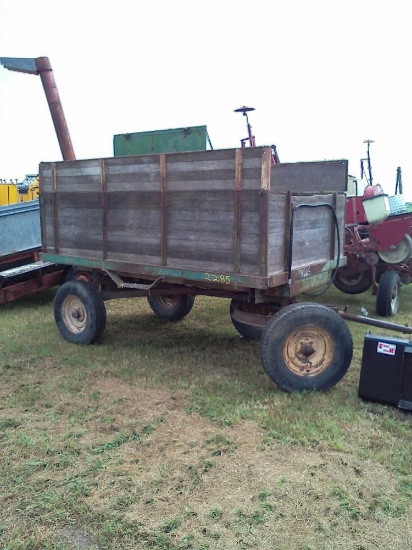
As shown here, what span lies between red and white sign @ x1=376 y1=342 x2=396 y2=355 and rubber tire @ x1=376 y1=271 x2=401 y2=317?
143 inches

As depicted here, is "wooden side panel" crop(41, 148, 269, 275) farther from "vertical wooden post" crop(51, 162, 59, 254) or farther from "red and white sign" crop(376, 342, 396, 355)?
"red and white sign" crop(376, 342, 396, 355)

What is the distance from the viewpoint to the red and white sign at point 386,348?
389 cm

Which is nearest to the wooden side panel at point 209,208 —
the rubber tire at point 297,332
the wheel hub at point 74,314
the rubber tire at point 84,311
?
the rubber tire at point 297,332

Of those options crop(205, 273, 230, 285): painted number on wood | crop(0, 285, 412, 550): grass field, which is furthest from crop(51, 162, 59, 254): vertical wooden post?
crop(205, 273, 230, 285): painted number on wood

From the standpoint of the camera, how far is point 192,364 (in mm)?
5082

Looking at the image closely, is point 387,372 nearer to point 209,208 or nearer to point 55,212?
point 209,208

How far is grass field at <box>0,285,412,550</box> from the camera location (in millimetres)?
2568

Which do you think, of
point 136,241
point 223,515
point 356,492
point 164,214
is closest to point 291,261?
point 164,214

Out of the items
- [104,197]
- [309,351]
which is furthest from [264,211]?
[104,197]

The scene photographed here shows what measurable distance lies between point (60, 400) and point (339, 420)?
225cm

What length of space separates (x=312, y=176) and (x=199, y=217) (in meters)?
1.89

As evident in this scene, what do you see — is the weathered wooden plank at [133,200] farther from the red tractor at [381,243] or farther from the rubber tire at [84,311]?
the red tractor at [381,243]

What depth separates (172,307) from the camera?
6.86 m

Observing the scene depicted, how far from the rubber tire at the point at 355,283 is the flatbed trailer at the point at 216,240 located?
3.05m
